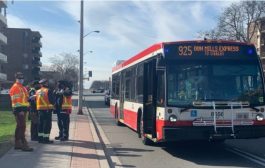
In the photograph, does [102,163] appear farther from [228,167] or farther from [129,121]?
[129,121]

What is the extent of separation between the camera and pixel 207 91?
1190 cm

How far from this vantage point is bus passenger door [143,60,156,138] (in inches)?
503

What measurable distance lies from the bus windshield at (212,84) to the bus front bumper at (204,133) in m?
0.59

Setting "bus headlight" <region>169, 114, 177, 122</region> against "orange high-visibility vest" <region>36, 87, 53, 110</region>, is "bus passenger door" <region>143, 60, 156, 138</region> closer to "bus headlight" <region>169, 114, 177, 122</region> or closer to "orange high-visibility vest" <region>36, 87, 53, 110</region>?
"bus headlight" <region>169, 114, 177, 122</region>

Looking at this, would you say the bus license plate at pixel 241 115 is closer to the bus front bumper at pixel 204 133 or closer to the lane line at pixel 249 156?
the bus front bumper at pixel 204 133

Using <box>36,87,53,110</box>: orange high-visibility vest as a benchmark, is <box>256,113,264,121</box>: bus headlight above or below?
below

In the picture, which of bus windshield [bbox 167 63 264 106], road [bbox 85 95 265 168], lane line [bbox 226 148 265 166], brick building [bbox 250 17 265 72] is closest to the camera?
road [bbox 85 95 265 168]

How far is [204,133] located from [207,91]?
0.99 meters

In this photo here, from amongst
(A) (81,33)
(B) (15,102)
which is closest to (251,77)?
(B) (15,102)

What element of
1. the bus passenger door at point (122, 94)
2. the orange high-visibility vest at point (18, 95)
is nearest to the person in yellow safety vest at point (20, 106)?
the orange high-visibility vest at point (18, 95)

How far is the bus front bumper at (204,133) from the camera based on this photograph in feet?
38.2

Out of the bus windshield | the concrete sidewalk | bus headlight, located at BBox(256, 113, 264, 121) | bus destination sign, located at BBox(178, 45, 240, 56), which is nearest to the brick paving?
the concrete sidewalk

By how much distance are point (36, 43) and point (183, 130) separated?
137 metres

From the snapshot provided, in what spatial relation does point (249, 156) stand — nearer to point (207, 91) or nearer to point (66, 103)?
point (207, 91)
